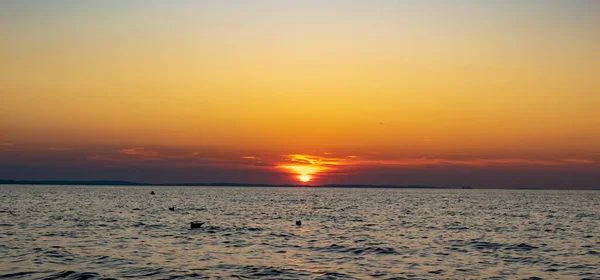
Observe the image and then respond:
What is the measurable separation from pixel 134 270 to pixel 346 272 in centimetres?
1498

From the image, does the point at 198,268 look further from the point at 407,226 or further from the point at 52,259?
the point at 407,226

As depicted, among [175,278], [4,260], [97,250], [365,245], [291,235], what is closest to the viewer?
[175,278]

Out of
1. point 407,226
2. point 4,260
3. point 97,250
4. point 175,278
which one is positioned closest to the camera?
point 175,278

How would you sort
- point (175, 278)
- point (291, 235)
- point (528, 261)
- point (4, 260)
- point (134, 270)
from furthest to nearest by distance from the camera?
point (291, 235)
point (528, 261)
point (4, 260)
point (134, 270)
point (175, 278)

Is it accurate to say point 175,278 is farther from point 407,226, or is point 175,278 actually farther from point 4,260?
point 407,226

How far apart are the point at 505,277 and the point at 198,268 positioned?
21600mm

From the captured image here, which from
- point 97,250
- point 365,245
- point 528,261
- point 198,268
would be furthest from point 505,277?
point 97,250

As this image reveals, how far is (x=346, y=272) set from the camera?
1521 inches

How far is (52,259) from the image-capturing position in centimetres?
4219

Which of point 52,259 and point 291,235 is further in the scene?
point 291,235

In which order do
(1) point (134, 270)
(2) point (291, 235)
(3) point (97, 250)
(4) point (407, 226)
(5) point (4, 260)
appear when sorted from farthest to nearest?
1. (4) point (407, 226)
2. (2) point (291, 235)
3. (3) point (97, 250)
4. (5) point (4, 260)
5. (1) point (134, 270)

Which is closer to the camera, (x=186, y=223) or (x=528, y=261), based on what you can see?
(x=528, y=261)

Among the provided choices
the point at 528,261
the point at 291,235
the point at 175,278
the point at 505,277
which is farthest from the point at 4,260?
the point at 528,261

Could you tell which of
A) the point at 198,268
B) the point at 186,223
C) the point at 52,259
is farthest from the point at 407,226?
the point at 52,259
